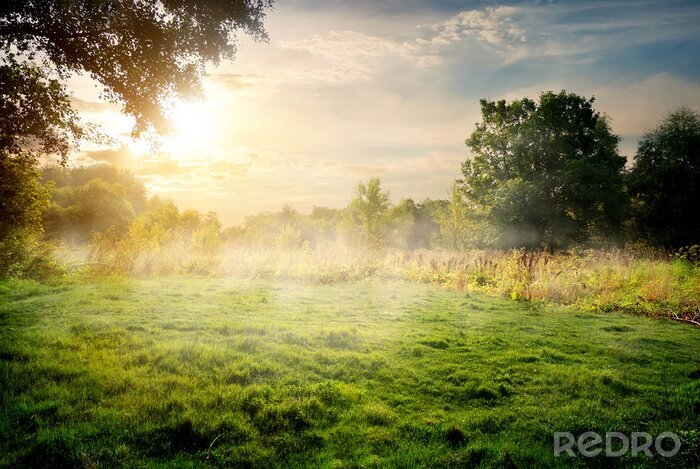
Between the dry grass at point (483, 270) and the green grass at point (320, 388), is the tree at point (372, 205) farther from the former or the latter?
the green grass at point (320, 388)

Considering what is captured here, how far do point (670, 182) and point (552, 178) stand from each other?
1118 cm

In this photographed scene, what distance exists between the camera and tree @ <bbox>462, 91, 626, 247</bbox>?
89.8 feet

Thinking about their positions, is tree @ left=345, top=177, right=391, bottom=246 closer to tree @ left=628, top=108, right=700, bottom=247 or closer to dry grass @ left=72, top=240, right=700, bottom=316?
dry grass @ left=72, top=240, right=700, bottom=316

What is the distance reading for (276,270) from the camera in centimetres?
2017

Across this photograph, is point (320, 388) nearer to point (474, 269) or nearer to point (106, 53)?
point (106, 53)

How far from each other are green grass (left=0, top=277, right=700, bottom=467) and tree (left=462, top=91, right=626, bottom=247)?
20820 millimetres

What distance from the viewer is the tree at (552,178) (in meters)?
27.4

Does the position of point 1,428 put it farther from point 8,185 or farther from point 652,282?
point 652,282

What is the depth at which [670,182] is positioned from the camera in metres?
30.1

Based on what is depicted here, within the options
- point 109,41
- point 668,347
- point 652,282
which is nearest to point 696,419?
point 668,347

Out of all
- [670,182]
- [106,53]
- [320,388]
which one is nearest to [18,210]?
[106,53]

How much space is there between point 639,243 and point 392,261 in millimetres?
22490

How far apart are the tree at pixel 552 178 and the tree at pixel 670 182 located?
3483 millimetres

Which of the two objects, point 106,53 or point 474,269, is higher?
point 106,53
